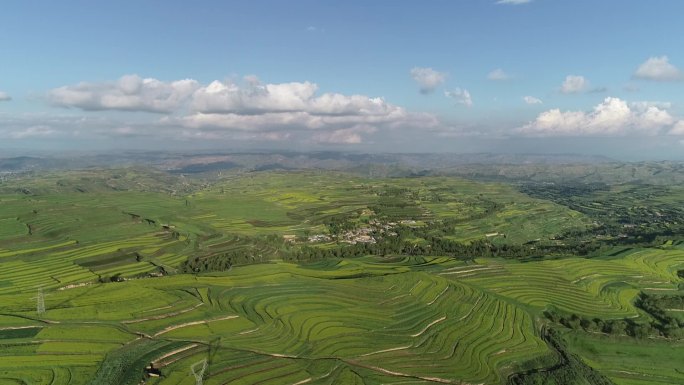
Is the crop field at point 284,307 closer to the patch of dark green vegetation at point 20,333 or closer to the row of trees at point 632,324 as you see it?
the patch of dark green vegetation at point 20,333

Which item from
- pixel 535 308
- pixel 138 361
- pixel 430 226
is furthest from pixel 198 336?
pixel 430 226

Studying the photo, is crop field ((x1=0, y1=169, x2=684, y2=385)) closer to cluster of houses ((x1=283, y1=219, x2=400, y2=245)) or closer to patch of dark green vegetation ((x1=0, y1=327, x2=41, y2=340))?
patch of dark green vegetation ((x1=0, y1=327, x2=41, y2=340))

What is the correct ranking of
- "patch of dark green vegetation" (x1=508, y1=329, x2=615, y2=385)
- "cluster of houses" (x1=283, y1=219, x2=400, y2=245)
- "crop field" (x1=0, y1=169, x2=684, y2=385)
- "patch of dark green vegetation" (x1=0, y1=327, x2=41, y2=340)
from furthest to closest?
"cluster of houses" (x1=283, y1=219, x2=400, y2=245), "patch of dark green vegetation" (x1=0, y1=327, x2=41, y2=340), "patch of dark green vegetation" (x1=508, y1=329, x2=615, y2=385), "crop field" (x1=0, y1=169, x2=684, y2=385)

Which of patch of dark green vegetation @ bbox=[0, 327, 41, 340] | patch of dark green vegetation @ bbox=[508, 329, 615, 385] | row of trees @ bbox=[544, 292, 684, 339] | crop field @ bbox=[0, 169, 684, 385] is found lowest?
patch of dark green vegetation @ bbox=[508, 329, 615, 385]

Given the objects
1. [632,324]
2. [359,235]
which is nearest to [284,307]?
[632,324]

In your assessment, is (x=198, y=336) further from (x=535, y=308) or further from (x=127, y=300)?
(x=535, y=308)

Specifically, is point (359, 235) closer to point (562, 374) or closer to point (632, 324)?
point (632, 324)

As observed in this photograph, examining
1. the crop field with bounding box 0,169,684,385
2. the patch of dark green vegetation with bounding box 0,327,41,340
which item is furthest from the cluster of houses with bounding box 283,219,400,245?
the patch of dark green vegetation with bounding box 0,327,41,340

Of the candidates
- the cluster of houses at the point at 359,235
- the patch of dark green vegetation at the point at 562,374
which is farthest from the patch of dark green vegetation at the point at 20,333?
the cluster of houses at the point at 359,235
